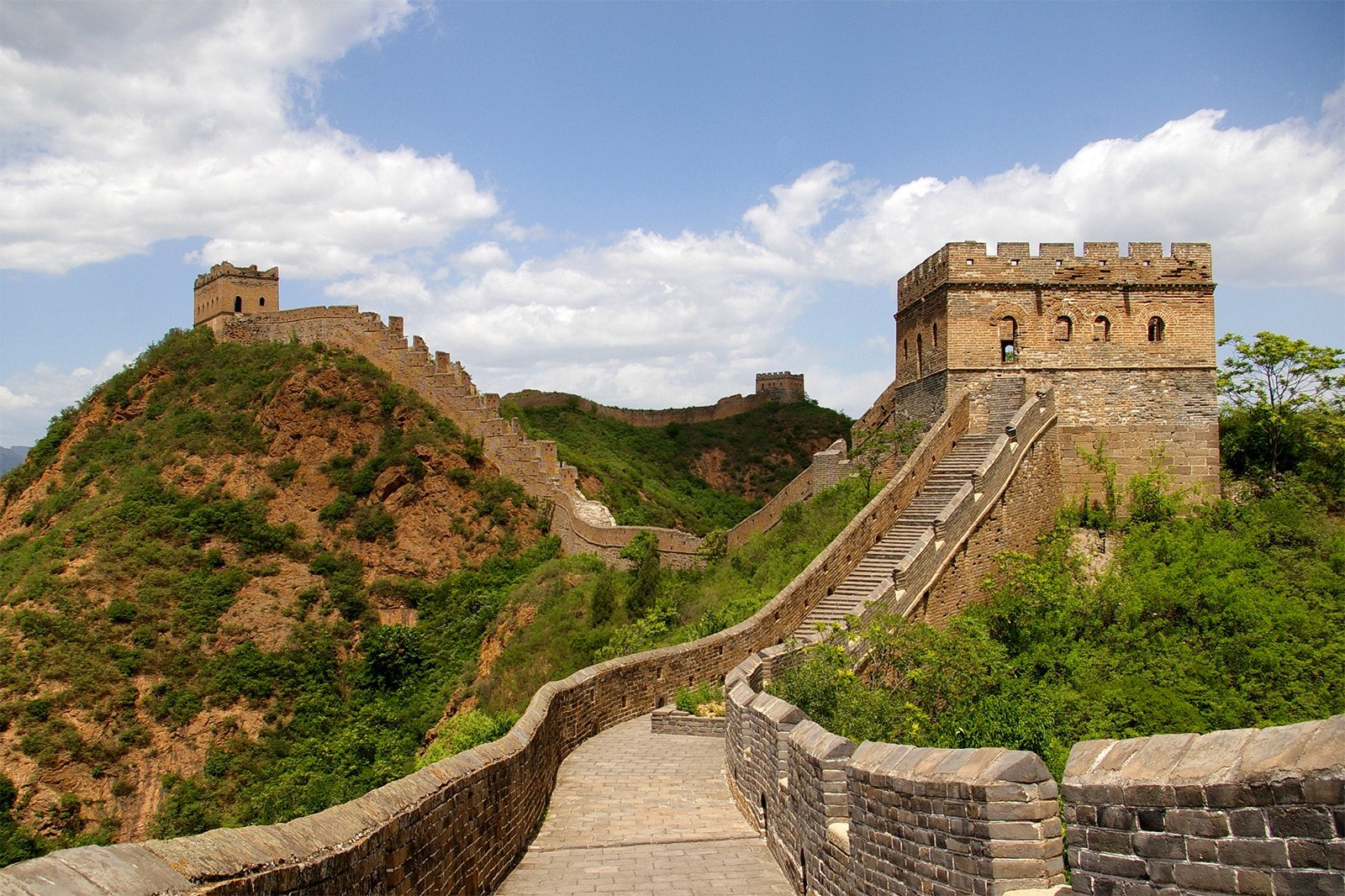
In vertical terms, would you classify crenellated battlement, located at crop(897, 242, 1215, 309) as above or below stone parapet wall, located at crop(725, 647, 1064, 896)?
above

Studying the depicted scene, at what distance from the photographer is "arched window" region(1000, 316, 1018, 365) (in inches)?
846

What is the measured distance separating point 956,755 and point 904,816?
0.63 m

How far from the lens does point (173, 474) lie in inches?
1433

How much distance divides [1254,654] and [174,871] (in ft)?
49.3

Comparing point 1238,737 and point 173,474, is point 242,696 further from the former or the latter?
point 1238,737

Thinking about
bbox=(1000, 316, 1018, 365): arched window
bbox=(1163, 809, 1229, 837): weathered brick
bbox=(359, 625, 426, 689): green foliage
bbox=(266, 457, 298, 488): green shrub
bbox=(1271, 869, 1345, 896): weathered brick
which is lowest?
bbox=(359, 625, 426, 689): green foliage

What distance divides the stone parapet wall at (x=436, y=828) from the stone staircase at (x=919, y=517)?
110 centimetres

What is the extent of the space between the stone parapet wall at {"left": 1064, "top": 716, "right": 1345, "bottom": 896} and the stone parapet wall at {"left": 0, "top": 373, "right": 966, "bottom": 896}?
328 cm

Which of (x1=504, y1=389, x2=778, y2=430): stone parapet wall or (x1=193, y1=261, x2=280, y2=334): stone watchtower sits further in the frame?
(x1=504, y1=389, x2=778, y2=430): stone parapet wall

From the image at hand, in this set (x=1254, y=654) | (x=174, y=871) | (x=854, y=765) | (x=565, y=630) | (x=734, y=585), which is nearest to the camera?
(x=174, y=871)

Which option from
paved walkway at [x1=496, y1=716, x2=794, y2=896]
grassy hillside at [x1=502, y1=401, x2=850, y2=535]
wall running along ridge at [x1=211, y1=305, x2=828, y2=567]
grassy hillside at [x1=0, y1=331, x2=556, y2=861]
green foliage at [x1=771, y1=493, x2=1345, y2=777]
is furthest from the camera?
grassy hillside at [x1=502, y1=401, x2=850, y2=535]

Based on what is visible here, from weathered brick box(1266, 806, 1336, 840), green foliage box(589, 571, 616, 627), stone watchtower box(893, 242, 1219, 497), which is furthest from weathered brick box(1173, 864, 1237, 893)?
green foliage box(589, 571, 616, 627)

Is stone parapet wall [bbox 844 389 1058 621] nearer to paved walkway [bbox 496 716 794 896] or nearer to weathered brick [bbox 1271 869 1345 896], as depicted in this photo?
paved walkway [bbox 496 716 794 896]

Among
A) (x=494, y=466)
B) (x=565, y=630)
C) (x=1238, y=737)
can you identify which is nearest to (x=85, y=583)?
(x=494, y=466)
